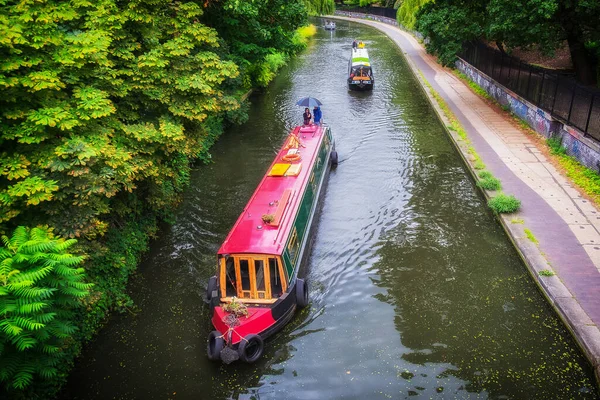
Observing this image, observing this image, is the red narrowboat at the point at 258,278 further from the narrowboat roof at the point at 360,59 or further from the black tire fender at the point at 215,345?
the narrowboat roof at the point at 360,59

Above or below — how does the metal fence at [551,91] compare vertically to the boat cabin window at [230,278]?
above

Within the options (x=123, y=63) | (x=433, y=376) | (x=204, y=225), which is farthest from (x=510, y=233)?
(x=123, y=63)

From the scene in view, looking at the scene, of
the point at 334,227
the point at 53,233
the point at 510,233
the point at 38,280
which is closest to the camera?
the point at 38,280

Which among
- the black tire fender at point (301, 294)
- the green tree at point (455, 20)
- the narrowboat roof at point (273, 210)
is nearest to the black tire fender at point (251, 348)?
the black tire fender at point (301, 294)

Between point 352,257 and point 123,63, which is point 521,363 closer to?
point 352,257

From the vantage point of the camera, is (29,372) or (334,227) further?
(334,227)

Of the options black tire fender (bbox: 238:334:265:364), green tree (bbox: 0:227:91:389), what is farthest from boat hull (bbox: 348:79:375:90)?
green tree (bbox: 0:227:91:389)

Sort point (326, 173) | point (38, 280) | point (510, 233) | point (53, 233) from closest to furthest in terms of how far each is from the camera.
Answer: point (38, 280)
point (53, 233)
point (510, 233)
point (326, 173)

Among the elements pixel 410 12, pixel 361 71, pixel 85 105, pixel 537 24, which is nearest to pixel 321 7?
pixel 410 12
